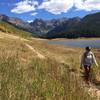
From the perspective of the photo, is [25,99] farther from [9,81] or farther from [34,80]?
[34,80]

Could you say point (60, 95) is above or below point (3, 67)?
below

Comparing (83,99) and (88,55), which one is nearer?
(83,99)

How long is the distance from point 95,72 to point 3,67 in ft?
40.4

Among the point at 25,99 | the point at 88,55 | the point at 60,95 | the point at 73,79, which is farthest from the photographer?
the point at 88,55

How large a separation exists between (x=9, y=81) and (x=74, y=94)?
5.57ft

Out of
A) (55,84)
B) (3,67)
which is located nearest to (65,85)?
(55,84)

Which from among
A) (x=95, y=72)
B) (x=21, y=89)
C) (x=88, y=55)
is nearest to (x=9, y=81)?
(x=21, y=89)


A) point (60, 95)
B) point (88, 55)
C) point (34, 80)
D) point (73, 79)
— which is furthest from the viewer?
point (88, 55)

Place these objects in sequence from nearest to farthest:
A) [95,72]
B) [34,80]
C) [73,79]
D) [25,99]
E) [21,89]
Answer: [25,99]
[21,89]
[34,80]
[73,79]
[95,72]

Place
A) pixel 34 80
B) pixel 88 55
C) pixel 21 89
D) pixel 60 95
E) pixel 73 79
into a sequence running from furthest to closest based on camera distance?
pixel 88 55 → pixel 73 79 → pixel 34 80 → pixel 60 95 → pixel 21 89

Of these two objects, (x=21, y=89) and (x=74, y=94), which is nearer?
(x=21, y=89)

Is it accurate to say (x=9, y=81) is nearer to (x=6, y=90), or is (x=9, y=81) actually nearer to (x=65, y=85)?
(x=6, y=90)

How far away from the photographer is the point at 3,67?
930 centimetres

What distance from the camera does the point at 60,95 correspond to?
805cm
